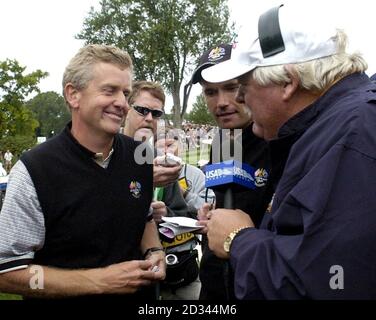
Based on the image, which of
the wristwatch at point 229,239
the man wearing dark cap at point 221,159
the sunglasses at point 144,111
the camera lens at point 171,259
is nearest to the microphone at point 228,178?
the man wearing dark cap at point 221,159

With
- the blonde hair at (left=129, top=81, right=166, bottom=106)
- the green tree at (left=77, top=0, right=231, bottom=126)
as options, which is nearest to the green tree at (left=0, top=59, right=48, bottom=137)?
the green tree at (left=77, top=0, right=231, bottom=126)

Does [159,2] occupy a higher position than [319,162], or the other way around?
[159,2]

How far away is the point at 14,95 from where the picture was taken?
1148 inches

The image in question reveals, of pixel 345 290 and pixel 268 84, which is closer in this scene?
pixel 345 290

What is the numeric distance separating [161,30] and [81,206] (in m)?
31.9

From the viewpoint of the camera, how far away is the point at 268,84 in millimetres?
1697

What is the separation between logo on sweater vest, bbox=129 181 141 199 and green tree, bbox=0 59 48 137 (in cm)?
2778

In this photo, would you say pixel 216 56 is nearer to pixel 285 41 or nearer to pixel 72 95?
pixel 72 95
